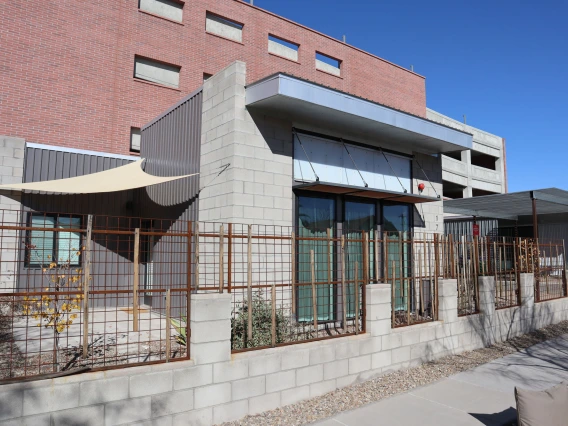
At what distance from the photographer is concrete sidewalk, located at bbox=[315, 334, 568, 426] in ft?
16.8

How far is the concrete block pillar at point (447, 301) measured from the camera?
26.2 ft

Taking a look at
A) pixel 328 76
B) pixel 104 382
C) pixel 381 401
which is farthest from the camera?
pixel 328 76

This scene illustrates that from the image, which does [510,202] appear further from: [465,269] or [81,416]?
[81,416]

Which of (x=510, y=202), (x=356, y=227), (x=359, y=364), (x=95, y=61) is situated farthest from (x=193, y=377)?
(x=95, y=61)

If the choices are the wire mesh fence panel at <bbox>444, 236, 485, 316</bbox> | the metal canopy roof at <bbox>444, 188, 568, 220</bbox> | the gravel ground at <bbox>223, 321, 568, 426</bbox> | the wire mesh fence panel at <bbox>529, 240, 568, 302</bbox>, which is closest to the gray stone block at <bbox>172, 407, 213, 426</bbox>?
the gravel ground at <bbox>223, 321, 568, 426</bbox>

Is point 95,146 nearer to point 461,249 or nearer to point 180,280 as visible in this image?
point 180,280

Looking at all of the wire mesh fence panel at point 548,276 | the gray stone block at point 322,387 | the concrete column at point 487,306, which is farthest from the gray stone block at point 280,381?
the wire mesh fence panel at point 548,276

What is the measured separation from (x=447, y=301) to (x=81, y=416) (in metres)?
6.25

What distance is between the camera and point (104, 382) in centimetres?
427

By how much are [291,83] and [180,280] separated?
4.50m

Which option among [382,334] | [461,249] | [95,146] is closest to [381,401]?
[382,334]

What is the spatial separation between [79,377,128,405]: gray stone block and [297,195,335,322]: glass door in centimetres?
459

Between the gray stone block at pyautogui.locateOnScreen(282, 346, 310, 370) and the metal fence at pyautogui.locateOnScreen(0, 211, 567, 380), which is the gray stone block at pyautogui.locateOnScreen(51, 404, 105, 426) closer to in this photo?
the metal fence at pyautogui.locateOnScreen(0, 211, 567, 380)

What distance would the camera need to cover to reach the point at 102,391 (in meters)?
4.26
